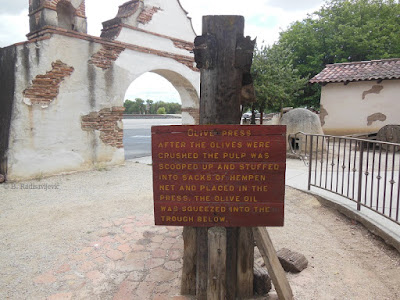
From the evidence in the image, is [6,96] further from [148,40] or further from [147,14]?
[147,14]

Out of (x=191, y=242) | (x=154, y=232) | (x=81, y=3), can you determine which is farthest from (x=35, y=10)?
(x=191, y=242)

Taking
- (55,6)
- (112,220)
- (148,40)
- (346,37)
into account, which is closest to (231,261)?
(112,220)

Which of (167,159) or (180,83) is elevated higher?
(180,83)

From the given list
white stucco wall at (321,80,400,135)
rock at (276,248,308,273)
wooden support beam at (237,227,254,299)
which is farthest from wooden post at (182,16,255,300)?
white stucco wall at (321,80,400,135)

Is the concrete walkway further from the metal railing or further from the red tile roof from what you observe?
the red tile roof

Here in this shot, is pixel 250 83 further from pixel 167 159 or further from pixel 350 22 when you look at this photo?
pixel 350 22

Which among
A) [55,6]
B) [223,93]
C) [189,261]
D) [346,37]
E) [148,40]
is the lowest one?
[189,261]

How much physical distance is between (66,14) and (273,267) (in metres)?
8.81

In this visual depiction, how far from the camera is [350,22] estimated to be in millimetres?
20422

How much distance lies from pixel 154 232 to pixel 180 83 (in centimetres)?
787

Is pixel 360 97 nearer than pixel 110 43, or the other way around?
pixel 110 43

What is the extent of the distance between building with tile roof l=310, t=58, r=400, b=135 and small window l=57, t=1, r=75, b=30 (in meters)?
11.2

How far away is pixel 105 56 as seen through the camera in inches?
310

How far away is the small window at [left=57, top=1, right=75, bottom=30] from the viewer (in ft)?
25.1
